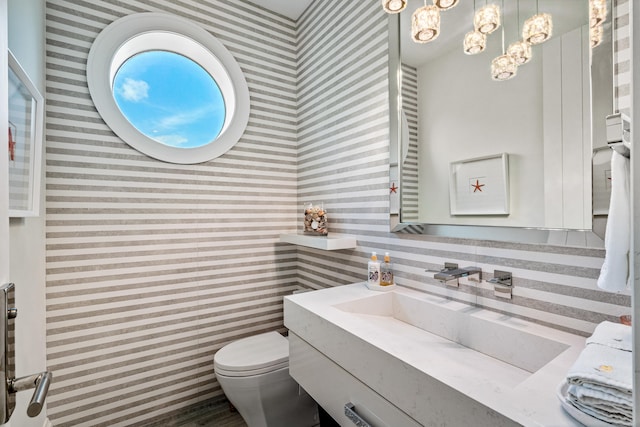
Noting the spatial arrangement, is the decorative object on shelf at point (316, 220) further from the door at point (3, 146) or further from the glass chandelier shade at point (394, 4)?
the door at point (3, 146)

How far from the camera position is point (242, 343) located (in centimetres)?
181

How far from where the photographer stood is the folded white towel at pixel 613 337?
2.23 ft

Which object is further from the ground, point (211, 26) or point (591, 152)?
point (211, 26)

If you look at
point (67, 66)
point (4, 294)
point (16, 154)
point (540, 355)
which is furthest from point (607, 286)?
point (67, 66)

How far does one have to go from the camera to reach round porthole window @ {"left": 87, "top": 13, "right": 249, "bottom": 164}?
1.67 m

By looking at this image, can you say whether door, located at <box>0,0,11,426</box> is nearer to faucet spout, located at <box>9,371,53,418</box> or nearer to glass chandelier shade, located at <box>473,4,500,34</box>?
faucet spout, located at <box>9,371,53,418</box>

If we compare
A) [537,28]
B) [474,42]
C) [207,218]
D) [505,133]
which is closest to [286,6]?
[474,42]

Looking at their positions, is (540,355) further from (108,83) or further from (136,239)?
(108,83)

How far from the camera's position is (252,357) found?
1648 millimetres

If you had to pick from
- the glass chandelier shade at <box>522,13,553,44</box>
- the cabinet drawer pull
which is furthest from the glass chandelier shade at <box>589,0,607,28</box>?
the cabinet drawer pull

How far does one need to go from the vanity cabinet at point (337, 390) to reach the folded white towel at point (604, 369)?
0.40 metres

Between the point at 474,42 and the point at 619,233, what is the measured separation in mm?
942

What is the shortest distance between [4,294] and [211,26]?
1976 mm

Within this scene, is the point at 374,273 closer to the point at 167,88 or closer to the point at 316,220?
the point at 316,220
